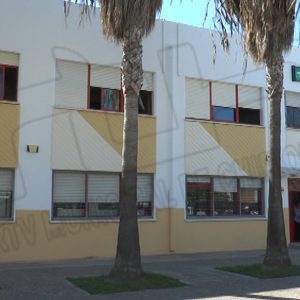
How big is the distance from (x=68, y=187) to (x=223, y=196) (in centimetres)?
587

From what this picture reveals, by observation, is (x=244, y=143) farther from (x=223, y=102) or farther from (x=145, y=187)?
(x=145, y=187)

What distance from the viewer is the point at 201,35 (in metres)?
19.2

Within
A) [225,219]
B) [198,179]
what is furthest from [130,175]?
[225,219]

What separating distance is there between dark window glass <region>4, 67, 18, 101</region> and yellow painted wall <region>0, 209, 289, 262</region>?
3.41 metres

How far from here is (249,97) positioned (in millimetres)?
20109

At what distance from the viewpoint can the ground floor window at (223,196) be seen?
1856 centimetres

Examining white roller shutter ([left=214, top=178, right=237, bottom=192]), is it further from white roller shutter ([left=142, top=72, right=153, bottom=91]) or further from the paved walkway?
white roller shutter ([left=142, top=72, right=153, bottom=91])

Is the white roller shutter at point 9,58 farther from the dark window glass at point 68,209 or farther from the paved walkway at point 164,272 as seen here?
the paved walkway at point 164,272

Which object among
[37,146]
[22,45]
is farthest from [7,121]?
[22,45]

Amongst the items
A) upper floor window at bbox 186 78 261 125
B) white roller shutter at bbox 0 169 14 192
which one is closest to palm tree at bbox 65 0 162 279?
white roller shutter at bbox 0 169 14 192

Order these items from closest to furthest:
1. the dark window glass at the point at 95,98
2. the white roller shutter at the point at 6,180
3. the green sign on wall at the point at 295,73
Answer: the white roller shutter at the point at 6,180, the dark window glass at the point at 95,98, the green sign on wall at the point at 295,73

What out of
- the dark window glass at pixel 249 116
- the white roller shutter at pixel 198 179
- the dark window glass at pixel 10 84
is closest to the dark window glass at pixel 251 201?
the white roller shutter at pixel 198 179

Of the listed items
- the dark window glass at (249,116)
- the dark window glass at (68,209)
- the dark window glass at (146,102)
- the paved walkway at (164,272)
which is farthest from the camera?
the dark window glass at (249,116)

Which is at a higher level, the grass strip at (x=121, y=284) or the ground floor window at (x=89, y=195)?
the ground floor window at (x=89, y=195)
